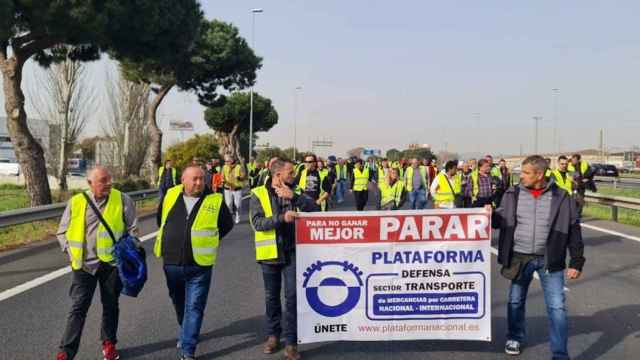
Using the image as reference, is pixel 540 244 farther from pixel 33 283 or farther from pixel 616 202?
pixel 616 202

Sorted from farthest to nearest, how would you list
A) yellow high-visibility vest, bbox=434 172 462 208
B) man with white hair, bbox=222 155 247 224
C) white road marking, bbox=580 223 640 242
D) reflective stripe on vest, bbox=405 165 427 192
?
man with white hair, bbox=222 155 247 224
reflective stripe on vest, bbox=405 165 427 192
white road marking, bbox=580 223 640 242
yellow high-visibility vest, bbox=434 172 462 208

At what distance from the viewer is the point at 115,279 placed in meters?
5.25

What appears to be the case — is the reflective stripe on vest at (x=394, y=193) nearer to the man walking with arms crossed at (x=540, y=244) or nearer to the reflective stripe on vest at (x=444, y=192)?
the reflective stripe on vest at (x=444, y=192)

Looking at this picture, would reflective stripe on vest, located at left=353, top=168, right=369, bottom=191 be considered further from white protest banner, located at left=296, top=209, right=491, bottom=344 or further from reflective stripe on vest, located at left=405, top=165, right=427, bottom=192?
white protest banner, located at left=296, top=209, right=491, bottom=344

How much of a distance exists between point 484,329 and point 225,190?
1066cm

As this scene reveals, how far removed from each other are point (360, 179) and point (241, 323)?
35.8 ft

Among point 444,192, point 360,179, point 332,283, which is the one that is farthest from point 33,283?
point 360,179

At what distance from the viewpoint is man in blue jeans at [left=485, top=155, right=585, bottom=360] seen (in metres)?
5.17

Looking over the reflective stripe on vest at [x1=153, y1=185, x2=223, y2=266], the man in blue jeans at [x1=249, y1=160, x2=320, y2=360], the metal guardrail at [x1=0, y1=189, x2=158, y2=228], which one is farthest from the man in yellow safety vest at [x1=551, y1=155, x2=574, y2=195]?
the metal guardrail at [x1=0, y1=189, x2=158, y2=228]

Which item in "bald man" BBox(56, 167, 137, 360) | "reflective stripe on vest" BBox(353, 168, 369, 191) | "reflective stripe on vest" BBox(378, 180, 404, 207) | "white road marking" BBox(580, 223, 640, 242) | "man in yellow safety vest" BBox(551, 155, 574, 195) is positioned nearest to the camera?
"bald man" BBox(56, 167, 137, 360)

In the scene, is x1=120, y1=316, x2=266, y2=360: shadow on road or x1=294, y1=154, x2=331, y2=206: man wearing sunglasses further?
x1=294, y1=154, x2=331, y2=206: man wearing sunglasses

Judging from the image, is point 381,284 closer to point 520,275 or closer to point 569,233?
point 520,275

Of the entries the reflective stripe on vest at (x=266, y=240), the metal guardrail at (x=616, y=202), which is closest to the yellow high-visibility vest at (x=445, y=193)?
the metal guardrail at (x=616, y=202)

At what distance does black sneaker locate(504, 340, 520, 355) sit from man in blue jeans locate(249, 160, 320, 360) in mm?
1744
